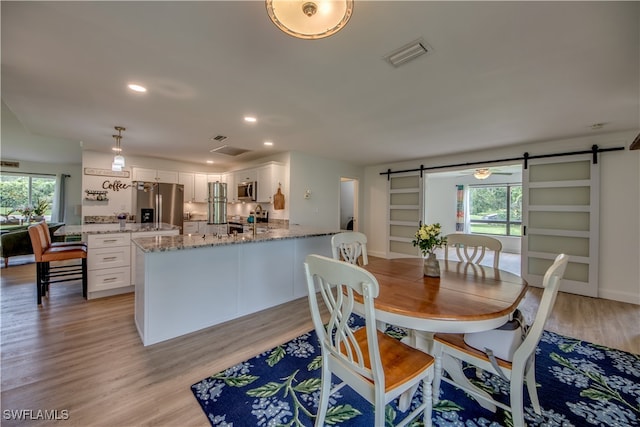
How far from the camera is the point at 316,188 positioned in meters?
5.63

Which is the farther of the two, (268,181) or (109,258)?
(268,181)

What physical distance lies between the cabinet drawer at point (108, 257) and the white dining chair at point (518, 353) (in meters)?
4.11

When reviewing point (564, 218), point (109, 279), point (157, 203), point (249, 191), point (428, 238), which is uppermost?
point (249, 191)

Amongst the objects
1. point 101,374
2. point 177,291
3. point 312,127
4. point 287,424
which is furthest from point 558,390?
point 312,127

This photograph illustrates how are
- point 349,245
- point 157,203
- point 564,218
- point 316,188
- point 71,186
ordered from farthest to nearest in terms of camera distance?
1. point 71,186
2. point 316,188
3. point 157,203
4. point 564,218
5. point 349,245

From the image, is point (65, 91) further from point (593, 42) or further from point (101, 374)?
point (593, 42)

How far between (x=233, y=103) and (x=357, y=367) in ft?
8.99

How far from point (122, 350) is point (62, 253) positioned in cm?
199

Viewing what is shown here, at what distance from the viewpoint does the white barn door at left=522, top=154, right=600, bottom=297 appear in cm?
381

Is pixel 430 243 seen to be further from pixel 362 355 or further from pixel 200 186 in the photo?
pixel 200 186

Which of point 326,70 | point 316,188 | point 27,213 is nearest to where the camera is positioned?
point 326,70

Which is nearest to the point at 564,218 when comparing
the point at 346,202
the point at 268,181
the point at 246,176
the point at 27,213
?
the point at 268,181

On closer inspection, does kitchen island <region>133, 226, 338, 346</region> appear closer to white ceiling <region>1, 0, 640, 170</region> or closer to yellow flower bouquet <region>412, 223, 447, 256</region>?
white ceiling <region>1, 0, 640, 170</region>

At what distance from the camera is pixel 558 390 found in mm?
1794
